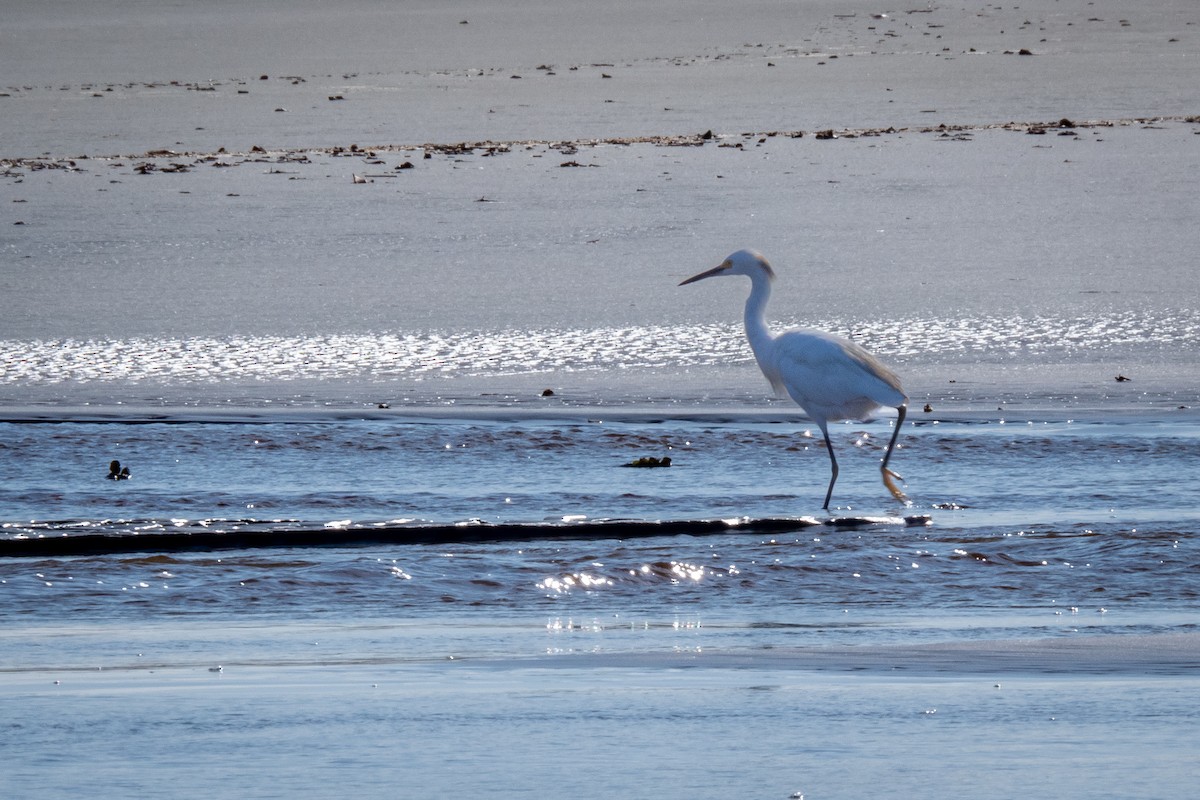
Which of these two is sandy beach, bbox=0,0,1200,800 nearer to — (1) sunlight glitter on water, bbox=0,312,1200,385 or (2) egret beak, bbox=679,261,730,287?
(1) sunlight glitter on water, bbox=0,312,1200,385

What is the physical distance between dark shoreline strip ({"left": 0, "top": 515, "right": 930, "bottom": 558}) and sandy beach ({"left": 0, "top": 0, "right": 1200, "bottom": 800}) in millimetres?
690

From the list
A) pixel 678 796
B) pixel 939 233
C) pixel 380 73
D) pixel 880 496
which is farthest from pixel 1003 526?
pixel 380 73

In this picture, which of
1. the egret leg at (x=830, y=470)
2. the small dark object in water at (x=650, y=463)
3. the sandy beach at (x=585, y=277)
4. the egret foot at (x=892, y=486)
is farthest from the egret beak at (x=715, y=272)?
the egret foot at (x=892, y=486)

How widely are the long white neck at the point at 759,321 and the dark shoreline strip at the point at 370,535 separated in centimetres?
214

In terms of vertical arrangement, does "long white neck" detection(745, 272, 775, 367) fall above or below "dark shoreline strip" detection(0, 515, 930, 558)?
above

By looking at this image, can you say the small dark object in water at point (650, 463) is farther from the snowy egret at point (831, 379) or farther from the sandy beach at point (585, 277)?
the sandy beach at point (585, 277)

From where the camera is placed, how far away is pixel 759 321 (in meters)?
8.66

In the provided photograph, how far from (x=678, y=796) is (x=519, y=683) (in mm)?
900

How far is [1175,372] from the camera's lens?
9172mm

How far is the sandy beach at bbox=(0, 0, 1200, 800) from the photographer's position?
3.81 m

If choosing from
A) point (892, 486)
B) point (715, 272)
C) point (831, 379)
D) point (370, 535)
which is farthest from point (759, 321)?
point (370, 535)

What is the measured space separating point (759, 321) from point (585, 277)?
10.1 ft

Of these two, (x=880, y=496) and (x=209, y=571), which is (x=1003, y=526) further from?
(x=209, y=571)

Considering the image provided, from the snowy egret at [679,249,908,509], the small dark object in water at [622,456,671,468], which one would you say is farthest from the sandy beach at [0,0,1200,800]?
the small dark object in water at [622,456,671,468]
